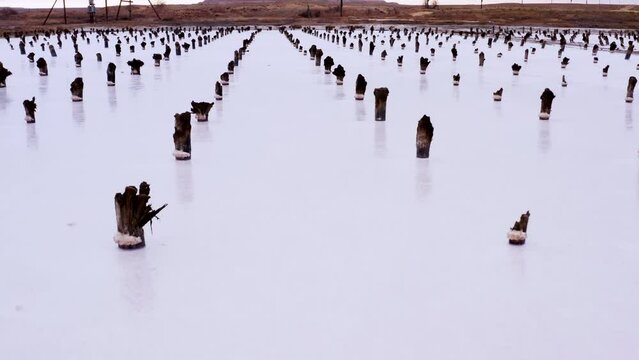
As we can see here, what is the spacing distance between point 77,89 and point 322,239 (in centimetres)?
1071

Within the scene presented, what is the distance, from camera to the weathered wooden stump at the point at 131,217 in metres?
5.70

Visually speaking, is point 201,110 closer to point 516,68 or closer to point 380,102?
point 380,102

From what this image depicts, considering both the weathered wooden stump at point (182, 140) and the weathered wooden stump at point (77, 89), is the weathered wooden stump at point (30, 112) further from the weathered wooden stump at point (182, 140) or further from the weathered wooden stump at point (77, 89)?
the weathered wooden stump at point (182, 140)

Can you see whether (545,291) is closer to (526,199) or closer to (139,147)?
(526,199)

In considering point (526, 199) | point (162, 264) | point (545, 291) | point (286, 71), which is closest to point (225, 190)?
point (162, 264)

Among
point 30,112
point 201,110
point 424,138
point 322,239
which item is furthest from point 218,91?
point 322,239

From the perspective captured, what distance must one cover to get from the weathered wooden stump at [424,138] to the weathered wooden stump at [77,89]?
863cm

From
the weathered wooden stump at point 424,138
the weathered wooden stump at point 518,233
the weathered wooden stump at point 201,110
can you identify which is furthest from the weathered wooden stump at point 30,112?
the weathered wooden stump at point 518,233

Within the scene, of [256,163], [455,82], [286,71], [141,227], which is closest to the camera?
[141,227]

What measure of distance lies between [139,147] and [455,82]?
36.0 ft

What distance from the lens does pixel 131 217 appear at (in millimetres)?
5785

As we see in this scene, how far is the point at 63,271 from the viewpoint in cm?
542

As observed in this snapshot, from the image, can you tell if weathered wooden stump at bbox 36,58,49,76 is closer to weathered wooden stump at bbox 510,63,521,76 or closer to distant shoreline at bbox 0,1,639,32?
weathered wooden stump at bbox 510,63,521,76

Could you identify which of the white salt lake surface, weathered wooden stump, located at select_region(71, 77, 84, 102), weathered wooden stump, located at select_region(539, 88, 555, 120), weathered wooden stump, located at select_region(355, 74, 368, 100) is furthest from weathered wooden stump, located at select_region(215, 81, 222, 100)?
weathered wooden stump, located at select_region(539, 88, 555, 120)
